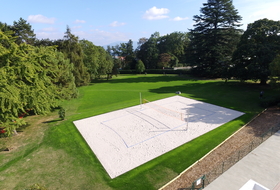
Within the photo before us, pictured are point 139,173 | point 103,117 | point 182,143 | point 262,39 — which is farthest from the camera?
point 262,39

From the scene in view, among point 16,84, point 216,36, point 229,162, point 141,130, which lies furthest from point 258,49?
point 16,84

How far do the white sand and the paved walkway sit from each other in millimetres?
4292

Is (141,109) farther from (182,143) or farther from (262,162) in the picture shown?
(262,162)

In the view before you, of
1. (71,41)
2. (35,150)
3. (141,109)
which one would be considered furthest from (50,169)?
(71,41)

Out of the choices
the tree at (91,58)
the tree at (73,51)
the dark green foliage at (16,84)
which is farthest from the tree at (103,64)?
the dark green foliage at (16,84)

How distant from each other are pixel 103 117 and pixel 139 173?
1100 centimetres

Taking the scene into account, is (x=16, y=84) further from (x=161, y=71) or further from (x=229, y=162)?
(x=161, y=71)

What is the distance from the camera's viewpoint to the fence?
9352mm

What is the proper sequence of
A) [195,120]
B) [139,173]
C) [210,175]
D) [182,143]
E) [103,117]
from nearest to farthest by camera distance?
A: [210,175]
[139,173]
[182,143]
[195,120]
[103,117]

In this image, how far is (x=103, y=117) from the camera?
68.0ft

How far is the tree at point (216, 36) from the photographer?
44375 mm

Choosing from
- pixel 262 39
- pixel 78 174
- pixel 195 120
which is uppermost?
pixel 262 39

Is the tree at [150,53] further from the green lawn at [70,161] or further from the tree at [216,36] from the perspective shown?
the green lawn at [70,161]

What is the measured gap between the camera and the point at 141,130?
659 inches
